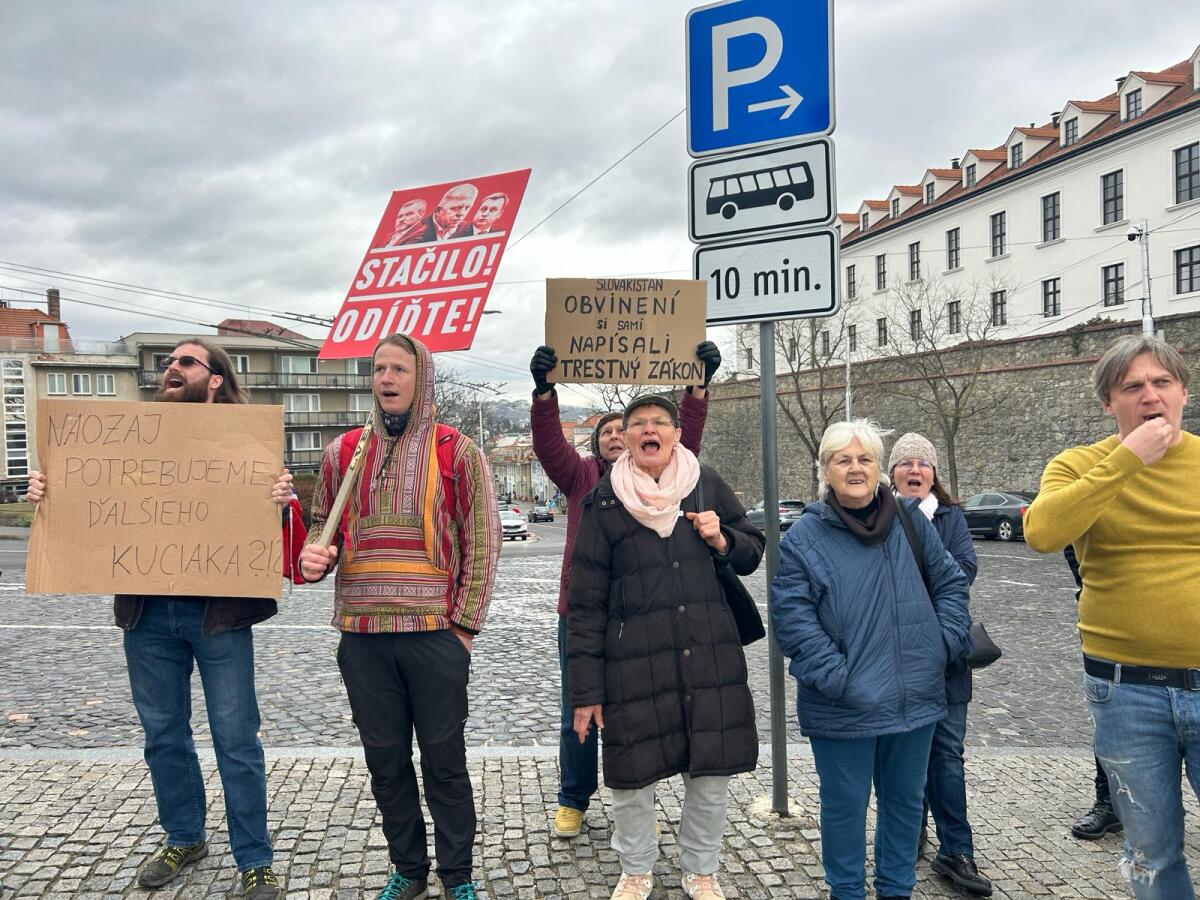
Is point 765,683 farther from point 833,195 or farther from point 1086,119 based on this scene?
point 1086,119

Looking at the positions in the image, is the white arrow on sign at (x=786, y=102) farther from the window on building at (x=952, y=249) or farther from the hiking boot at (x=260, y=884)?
the window on building at (x=952, y=249)

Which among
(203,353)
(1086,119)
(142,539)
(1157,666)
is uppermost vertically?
(1086,119)

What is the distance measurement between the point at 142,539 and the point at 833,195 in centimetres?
310

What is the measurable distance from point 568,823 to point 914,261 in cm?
5345

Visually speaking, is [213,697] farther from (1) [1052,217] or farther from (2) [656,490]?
(1) [1052,217]

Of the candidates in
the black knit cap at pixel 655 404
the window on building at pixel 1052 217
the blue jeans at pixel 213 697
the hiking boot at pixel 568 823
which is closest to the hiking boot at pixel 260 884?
the blue jeans at pixel 213 697

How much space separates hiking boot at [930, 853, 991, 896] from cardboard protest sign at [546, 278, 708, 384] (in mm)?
2185

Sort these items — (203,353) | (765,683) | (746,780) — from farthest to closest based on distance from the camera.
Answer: (765,683)
(746,780)
(203,353)

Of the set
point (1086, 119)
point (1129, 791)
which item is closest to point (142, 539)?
point (1129, 791)

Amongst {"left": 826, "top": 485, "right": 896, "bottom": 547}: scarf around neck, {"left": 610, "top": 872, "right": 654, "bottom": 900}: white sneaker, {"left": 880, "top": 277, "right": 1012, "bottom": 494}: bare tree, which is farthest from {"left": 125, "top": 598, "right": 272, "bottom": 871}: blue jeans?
{"left": 880, "top": 277, "right": 1012, "bottom": 494}: bare tree

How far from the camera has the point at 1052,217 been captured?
4259 cm

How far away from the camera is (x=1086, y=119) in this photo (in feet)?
135

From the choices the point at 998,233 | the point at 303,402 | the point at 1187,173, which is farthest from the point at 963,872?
the point at 303,402

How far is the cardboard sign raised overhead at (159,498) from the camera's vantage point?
320 centimetres
